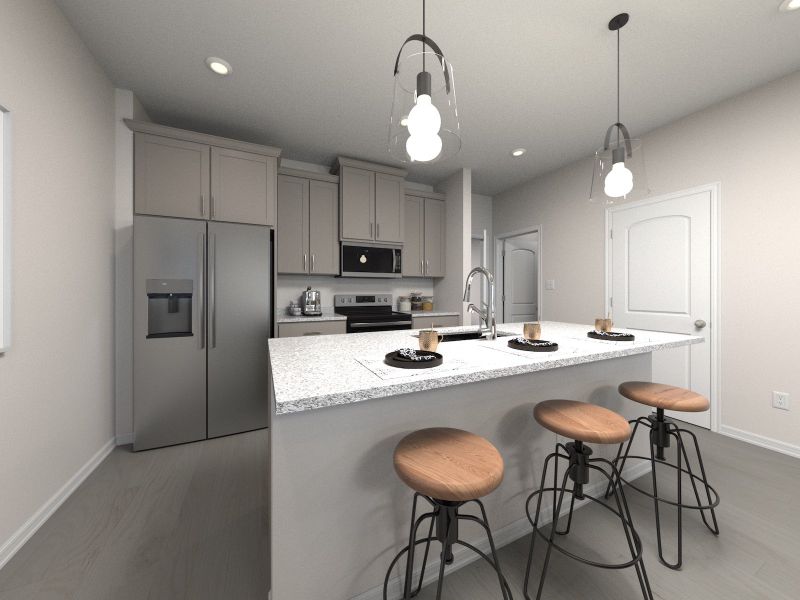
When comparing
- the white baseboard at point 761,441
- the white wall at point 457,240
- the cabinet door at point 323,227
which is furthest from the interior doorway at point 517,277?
the cabinet door at point 323,227

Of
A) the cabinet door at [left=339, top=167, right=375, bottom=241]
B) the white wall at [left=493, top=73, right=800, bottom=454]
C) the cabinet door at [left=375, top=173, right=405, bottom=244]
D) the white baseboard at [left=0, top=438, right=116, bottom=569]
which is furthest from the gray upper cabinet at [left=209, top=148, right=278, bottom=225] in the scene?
the white wall at [left=493, top=73, right=800, bottom=454]

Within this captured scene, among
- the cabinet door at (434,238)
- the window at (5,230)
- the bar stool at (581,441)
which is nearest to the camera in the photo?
the bar stool at (581,441)

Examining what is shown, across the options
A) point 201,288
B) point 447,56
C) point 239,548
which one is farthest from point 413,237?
point 239,548

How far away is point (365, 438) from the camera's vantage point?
3.82 feet

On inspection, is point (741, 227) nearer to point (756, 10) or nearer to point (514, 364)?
point (756, 10)

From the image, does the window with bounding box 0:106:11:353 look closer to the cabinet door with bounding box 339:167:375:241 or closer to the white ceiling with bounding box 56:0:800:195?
the white ceiling with bounding box 56:0:800:195

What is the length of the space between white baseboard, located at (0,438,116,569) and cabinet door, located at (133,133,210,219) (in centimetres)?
181

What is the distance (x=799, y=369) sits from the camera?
2.23 m

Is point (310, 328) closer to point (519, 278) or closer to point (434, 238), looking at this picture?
point (434, 238)

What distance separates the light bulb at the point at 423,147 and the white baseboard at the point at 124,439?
9.58 feet

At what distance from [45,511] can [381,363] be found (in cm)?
198

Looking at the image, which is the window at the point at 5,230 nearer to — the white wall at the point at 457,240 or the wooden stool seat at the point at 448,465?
the wooden stool seat at the point at 448,465

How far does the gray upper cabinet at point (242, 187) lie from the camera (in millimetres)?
2730

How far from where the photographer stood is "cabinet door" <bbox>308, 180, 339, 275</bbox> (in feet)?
11.4
